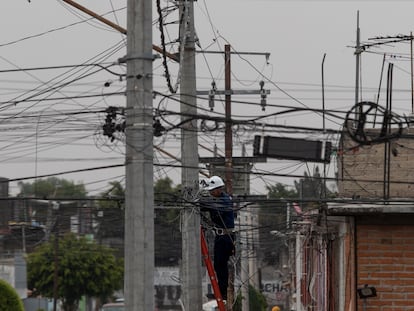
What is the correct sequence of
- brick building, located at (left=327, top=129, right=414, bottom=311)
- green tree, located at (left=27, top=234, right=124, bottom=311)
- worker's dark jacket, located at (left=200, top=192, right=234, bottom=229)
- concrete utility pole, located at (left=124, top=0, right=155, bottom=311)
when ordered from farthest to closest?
green tree, located at (left=27, top=234, right=124, bottom=311) → worker's dark jacket, located at (left=200, top=192, right=234, bottom=229) → brick building, located at (left=327, top=129, right=414, bottom=311) → concrete utility pole, located at (left=124, top=0, right=155, bottom=311)

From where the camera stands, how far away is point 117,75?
51.1 ft

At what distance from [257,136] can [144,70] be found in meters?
2.20

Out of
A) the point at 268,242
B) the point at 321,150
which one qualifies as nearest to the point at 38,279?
the point at 268,242

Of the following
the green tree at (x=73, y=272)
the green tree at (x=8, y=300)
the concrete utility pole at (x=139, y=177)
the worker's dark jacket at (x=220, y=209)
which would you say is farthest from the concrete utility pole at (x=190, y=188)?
the green tree at (x=73, y=272)

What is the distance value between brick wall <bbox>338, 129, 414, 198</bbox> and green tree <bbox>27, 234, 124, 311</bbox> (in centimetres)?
5003

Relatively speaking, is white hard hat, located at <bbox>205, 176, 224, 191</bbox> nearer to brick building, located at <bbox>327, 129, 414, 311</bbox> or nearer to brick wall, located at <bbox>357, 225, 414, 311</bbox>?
brick building, located at <bbox>327, 129, 414, 311</bbox>

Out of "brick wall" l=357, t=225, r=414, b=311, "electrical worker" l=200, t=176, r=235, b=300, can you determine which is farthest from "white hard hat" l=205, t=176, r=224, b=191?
"brick wall" l=357, t=225, r=414, b=311

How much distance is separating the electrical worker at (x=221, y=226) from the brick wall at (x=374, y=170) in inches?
87.3

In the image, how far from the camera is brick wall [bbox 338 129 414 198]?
18.7m

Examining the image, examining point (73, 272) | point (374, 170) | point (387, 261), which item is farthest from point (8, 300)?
point (73, 272)

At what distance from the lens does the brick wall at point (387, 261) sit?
1784 cm

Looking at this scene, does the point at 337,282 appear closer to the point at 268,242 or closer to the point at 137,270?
the point at 137,270

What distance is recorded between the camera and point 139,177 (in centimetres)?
1484

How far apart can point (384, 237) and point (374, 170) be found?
1523 mm
